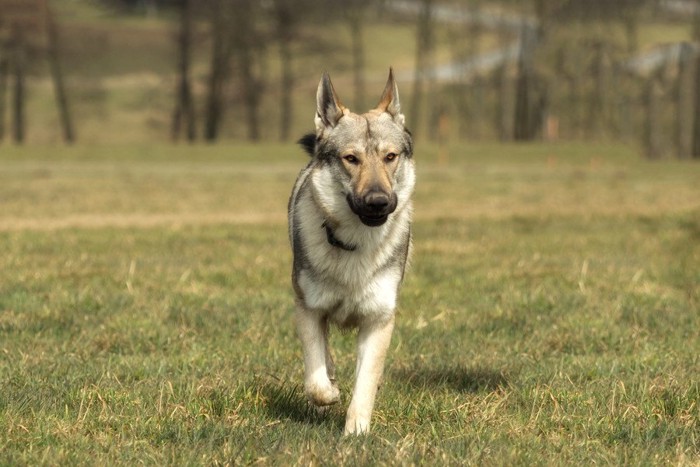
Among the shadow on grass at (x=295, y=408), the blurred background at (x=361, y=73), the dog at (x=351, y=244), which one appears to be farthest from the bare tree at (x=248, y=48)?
the shadow on grass at (x=295, y=408)

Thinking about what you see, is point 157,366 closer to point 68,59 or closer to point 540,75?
point 540,75

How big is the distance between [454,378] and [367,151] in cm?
172

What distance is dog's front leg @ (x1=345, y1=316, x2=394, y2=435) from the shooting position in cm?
521

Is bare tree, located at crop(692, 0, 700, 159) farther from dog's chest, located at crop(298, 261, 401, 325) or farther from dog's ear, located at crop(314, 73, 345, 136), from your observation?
→ dog's chest, located at crop(298, 261, 401, 325)

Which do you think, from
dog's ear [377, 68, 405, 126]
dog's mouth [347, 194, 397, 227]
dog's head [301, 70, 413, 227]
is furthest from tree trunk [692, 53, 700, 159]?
dog's mouth [347, 194, 397, 227]

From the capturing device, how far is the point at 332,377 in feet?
19.9

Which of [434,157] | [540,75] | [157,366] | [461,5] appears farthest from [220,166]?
[461,5]

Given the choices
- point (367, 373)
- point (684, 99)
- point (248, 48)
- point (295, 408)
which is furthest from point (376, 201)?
point (248, 48)

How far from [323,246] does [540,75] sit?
63781 millimetres

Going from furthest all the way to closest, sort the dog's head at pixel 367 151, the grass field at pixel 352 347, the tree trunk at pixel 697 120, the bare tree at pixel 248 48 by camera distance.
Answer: the bare tree at pixel 248 48, the tree trunk at pixel 697 120, the dog's head at pixel 367 151, the grass field at pixel 352 347

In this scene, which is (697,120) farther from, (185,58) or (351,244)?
(351,244)

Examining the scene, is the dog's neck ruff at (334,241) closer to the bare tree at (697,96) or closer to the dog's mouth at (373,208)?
the dog's mouth at (373,208)

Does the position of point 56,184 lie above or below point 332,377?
below

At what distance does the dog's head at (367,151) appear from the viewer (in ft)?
17.4
